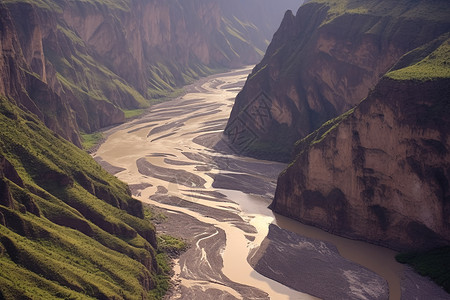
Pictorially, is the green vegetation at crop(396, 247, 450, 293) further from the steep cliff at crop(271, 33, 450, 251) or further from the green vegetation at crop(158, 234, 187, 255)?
the green vegetation at crop(158, 234, 187, 255)

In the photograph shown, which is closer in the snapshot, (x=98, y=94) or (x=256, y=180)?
(x=256, y=180)

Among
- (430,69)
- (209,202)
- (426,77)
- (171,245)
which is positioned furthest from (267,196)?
(426,77)

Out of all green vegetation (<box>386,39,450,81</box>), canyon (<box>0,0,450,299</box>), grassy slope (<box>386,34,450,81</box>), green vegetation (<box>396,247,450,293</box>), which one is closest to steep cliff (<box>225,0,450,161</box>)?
canyon (<box>0,0,450,299</box>)

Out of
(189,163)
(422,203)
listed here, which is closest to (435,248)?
(422,203)

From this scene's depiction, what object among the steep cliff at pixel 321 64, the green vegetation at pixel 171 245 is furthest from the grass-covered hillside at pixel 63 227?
the steep cliff at pixel 321 64

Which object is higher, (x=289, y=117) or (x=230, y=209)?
(x=289, y=117)

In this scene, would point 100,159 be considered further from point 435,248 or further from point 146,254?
point 435,248

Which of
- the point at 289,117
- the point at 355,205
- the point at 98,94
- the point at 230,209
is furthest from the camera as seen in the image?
the point at 98,94

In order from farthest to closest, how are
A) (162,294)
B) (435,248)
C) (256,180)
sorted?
(256,180), (435,248), (162,294)
